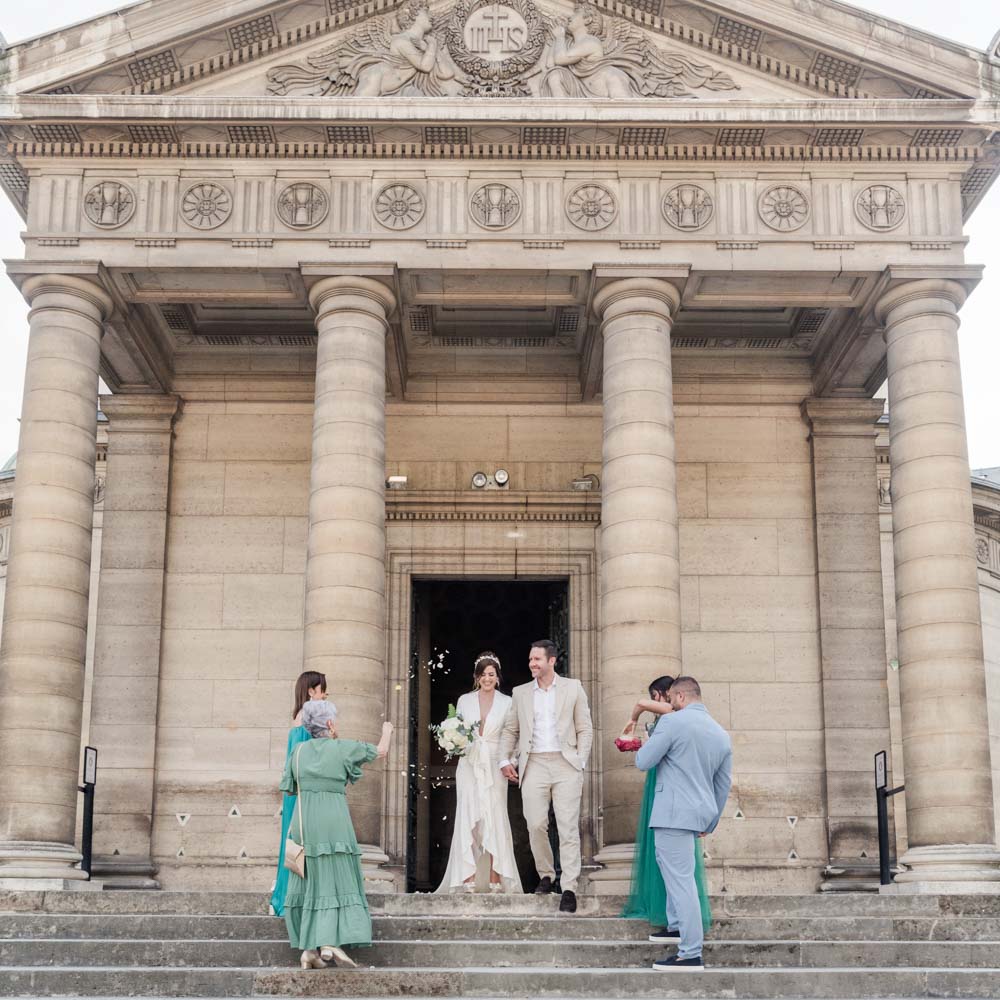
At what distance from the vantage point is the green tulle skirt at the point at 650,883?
485 inches

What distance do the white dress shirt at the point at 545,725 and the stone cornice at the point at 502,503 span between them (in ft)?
21.7

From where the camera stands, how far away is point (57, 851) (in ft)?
53.1

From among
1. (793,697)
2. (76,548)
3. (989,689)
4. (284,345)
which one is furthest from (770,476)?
(76,548)

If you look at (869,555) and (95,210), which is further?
(869,555)

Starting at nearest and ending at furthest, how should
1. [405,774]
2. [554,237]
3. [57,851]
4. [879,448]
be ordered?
[57,851] → [554,237] → [405,774] → [879,448]

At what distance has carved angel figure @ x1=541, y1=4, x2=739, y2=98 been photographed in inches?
727

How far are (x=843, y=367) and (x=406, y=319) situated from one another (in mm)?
6025

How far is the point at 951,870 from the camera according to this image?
16.0 meters

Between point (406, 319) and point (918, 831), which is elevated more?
point (406, 319)

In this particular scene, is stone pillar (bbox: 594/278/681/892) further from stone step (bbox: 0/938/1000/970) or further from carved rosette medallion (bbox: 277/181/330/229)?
stone step (bbox: 0/938/1000/970)

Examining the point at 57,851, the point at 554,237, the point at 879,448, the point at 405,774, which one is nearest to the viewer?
the point at 57,851

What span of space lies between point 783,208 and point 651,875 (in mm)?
9127

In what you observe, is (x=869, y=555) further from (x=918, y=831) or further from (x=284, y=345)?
(x=284, y=345)

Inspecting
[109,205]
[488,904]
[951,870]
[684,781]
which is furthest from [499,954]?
[109,205]
